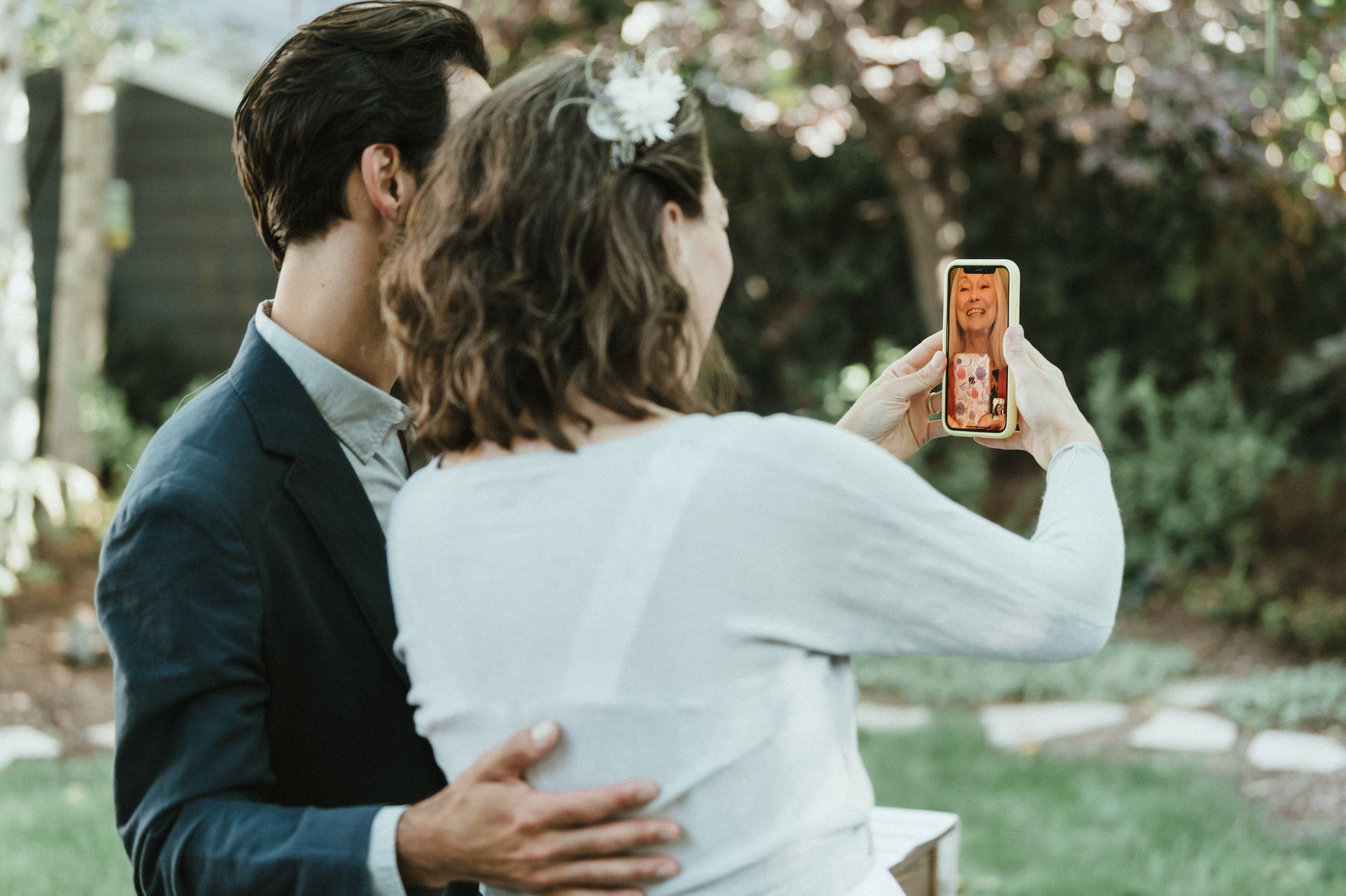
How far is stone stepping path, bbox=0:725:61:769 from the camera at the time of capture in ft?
15.4

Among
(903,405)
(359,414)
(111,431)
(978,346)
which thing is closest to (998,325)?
(978,346)

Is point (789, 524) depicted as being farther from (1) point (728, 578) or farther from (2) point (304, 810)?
(2) point (304, 810)

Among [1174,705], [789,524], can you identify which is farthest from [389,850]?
[1174,705]

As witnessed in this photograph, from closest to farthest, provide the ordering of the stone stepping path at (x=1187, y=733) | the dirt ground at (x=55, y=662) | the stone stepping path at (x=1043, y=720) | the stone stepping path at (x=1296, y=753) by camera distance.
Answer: the stone stepping path at (x=1296, y=753) < the stone stepping path at (x=1187, y=733) < the stone stepping path at (x=1043, y=720) < the dirt ground at (x=55, y=662)

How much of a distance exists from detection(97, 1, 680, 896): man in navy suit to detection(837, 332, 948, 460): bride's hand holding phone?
0.63 metres

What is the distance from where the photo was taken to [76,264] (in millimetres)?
7438

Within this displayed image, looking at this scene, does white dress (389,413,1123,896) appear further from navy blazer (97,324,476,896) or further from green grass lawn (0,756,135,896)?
green grass lawn (0,756,135,896)

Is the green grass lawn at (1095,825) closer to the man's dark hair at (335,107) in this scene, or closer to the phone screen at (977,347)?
the phone screen at (977,347)

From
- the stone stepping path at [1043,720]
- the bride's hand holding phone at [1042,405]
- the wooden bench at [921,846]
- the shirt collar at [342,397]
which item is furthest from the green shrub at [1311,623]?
the shirt collar at [342,397]

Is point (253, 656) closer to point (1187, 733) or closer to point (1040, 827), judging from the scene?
point (1040, 827)

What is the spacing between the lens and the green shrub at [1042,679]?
528 cm

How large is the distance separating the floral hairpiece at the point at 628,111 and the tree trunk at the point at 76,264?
674 cm

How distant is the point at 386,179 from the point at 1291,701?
439cm

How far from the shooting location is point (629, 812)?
1206 mm
